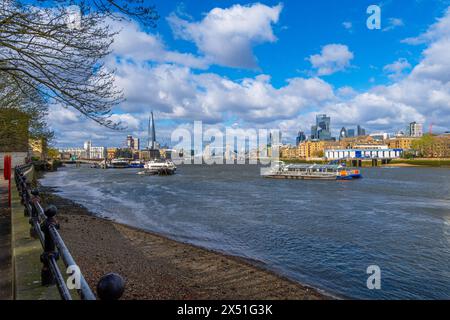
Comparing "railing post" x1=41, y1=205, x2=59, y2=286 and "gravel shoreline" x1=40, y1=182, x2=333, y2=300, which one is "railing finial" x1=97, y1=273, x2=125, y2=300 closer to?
"railing post" x1=41, y1=205, x2=59, y2=286

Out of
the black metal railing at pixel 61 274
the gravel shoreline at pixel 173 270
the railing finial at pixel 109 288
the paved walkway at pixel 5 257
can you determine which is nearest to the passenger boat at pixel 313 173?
the gravel shoreline at pixel 173 270

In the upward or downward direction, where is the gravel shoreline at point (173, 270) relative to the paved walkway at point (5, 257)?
downward

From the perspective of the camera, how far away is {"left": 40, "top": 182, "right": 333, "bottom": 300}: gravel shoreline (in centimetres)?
1023

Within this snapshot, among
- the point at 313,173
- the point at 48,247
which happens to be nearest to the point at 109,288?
the point at 48,247

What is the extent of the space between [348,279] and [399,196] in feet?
110

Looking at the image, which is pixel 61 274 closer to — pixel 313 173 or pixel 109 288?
pixel 109 288

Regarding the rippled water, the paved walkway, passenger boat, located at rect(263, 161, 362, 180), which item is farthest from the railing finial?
passenger boat, located at rect(263, 161, 362, 180)

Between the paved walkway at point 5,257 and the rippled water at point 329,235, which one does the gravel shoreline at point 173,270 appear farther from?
the paved walkway at point 5,257

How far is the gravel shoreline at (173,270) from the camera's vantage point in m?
10.2
